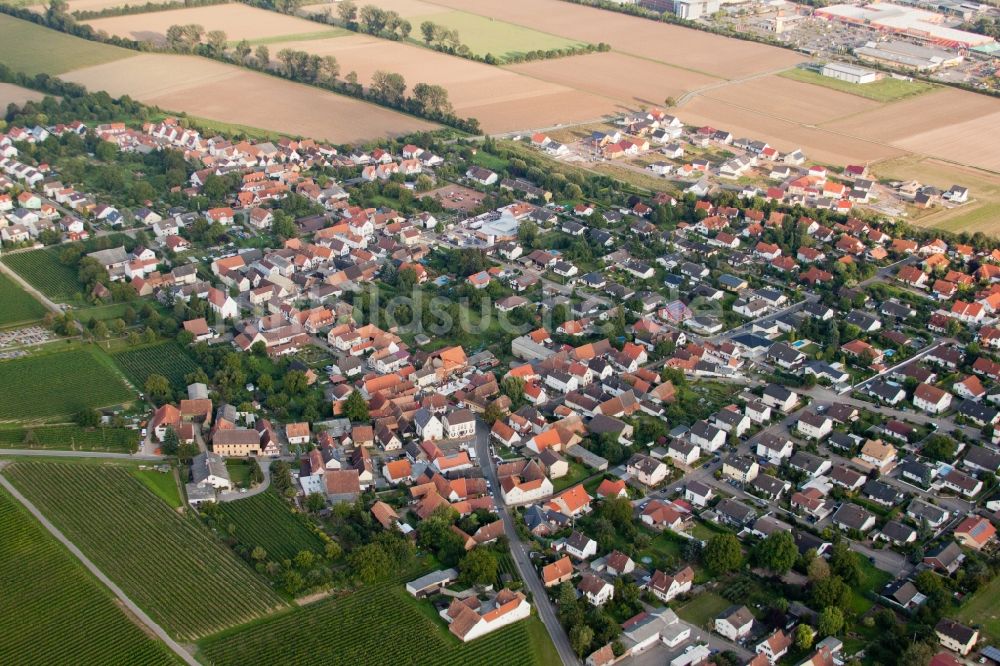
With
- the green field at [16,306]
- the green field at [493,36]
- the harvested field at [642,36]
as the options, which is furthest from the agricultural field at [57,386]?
the harvested field at [642,36]

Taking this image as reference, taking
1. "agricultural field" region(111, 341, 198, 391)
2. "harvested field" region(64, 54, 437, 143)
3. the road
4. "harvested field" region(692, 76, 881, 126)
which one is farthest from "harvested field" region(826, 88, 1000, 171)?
"agricultural field" region(111, 341, 198, 391)

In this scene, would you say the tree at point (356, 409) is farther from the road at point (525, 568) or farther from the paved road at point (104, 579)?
the paved road at point (104, 579)

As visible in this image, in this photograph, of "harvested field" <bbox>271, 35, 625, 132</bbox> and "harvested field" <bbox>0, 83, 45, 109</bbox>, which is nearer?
"harvested field" <bbox>0, 83, 45, 109</bbox>

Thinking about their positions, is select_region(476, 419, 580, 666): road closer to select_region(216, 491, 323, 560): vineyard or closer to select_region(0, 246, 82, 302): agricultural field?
select_region(216, 491, 323, 560): vineyard

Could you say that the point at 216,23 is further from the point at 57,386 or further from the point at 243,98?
the point at 57,386

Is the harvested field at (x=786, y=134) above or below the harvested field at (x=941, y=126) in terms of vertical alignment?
below

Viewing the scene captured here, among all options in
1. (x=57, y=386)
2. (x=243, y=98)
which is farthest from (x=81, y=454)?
(x=243, y=98)

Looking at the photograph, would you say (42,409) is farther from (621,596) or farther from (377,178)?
(377,178)

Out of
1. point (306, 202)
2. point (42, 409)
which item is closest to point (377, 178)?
point (306, 202)
